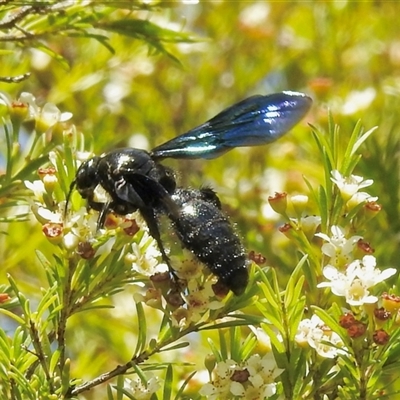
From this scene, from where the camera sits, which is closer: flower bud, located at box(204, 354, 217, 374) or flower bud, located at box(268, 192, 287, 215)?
flower bud, located at box(204, 354, 217, 374)

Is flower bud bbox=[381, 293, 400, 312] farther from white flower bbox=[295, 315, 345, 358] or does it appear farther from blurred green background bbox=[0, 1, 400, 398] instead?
blurred green background bbox=[0, 1, 400, 398]

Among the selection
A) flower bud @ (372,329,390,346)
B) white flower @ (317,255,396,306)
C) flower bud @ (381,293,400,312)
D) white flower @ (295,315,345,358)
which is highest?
white flower @ (317,255,396,306)

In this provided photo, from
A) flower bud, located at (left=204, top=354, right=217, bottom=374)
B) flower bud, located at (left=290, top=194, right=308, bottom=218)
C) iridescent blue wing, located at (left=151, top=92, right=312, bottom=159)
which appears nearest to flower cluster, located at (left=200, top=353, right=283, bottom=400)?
flower bud, located at (left=204, top=354, right=217, bottom=374)

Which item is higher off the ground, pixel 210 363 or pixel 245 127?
pixel 245 127

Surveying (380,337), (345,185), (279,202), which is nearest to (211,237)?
(279,202)

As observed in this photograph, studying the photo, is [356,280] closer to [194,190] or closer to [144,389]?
[144,389]

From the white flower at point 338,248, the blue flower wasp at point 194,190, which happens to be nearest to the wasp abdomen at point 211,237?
the blue flower wasp at point 194,190

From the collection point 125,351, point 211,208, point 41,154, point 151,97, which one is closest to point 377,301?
point 211,208

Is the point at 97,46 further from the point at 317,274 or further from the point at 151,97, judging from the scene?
the point at 317,274
